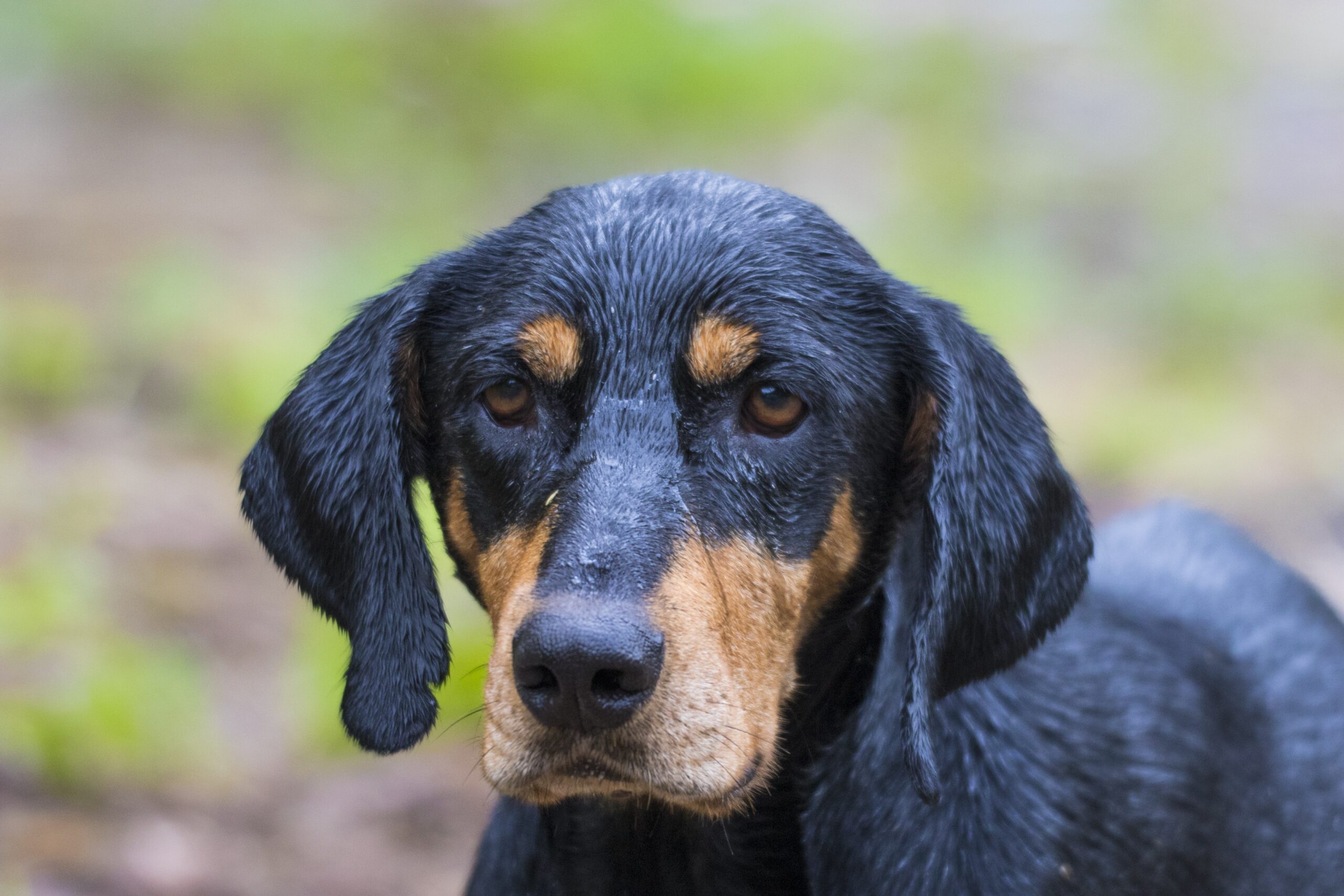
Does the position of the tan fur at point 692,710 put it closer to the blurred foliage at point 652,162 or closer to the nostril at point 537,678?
the nostril at point 537,678

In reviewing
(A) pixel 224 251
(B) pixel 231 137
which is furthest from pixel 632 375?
(B) pixel 231 137

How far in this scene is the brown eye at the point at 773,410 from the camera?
9.77ft

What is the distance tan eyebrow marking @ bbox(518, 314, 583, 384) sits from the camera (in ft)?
9.80

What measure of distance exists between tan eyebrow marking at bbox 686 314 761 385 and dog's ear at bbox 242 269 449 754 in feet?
2.22

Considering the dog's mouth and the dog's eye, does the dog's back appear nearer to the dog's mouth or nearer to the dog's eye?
the dog's mouth

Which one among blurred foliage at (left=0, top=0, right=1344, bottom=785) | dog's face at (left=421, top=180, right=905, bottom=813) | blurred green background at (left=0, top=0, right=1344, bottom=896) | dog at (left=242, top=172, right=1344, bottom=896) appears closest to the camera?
dog's face at (left=421, top=180, right=905, bottom=813)

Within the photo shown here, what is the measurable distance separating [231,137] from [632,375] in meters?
9.91

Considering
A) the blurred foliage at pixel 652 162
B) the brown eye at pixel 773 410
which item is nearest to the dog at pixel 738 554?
the brown eye at pixel 773 410

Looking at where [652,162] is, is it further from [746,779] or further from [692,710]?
[692,710]

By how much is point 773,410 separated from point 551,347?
1.53 feet

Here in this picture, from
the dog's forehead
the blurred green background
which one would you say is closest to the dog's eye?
the dog's forehead

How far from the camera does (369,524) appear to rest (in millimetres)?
3148

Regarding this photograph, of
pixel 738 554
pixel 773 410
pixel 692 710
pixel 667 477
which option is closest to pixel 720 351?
pixel 773 410

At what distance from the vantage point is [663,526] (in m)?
2.76
